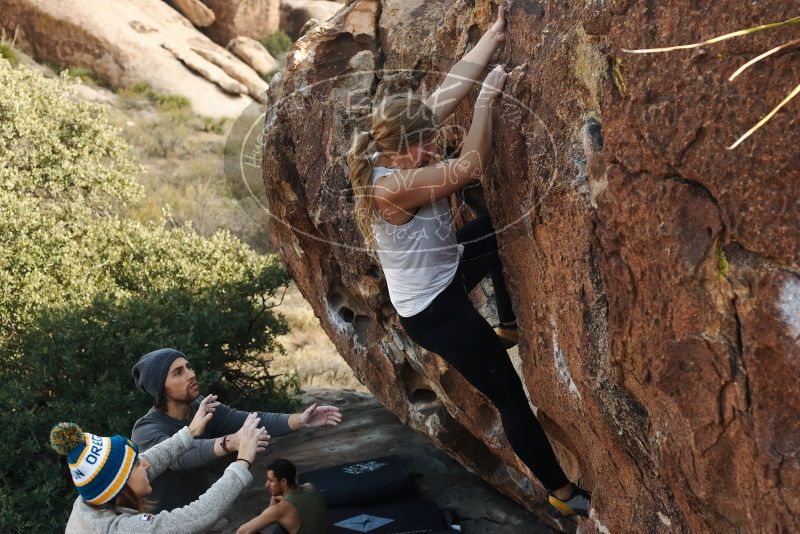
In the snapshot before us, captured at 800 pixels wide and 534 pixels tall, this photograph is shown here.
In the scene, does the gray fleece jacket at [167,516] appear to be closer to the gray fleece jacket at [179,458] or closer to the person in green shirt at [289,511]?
the gray fleece jacket at [179,458]

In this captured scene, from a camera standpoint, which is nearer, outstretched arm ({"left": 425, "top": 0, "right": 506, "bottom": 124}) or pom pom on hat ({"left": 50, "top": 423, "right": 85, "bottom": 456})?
pom pom on hat ({"left": 50, "top": 423, "right": 85, "bottom": 456})

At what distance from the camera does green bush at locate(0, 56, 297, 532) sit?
22.7 feet

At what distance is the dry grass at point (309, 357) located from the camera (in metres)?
10.2

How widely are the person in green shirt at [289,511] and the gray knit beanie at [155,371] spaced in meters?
1.14

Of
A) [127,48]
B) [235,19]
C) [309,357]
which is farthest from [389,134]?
[235,19]

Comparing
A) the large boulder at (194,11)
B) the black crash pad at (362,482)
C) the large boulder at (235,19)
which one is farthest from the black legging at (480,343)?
the large boulder at (235,19)

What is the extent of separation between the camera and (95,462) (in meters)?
3.01

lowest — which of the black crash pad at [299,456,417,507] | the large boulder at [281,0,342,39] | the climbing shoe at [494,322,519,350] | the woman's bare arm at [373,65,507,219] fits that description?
the black crash pad at [299,456,417,507]

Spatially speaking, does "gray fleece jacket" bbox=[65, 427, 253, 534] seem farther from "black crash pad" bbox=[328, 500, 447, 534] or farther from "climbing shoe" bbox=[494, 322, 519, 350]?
"black crash pad" bbox=[328, 500, 447, 534]

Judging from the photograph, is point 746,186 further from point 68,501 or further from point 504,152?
point 68,501

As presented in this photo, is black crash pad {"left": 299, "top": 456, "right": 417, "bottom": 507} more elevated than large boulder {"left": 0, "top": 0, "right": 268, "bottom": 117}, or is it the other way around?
large boulder {"left": 0, "top": 0, "right": 268, "bottom": 117}

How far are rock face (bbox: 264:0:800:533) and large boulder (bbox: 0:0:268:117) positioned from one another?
18.2m

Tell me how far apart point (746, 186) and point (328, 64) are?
10.8ft

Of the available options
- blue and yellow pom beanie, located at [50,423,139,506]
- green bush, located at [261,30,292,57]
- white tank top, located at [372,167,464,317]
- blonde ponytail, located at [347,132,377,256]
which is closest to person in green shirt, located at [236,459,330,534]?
blue and yellow pom beanie, located at [50,423,139,506]
